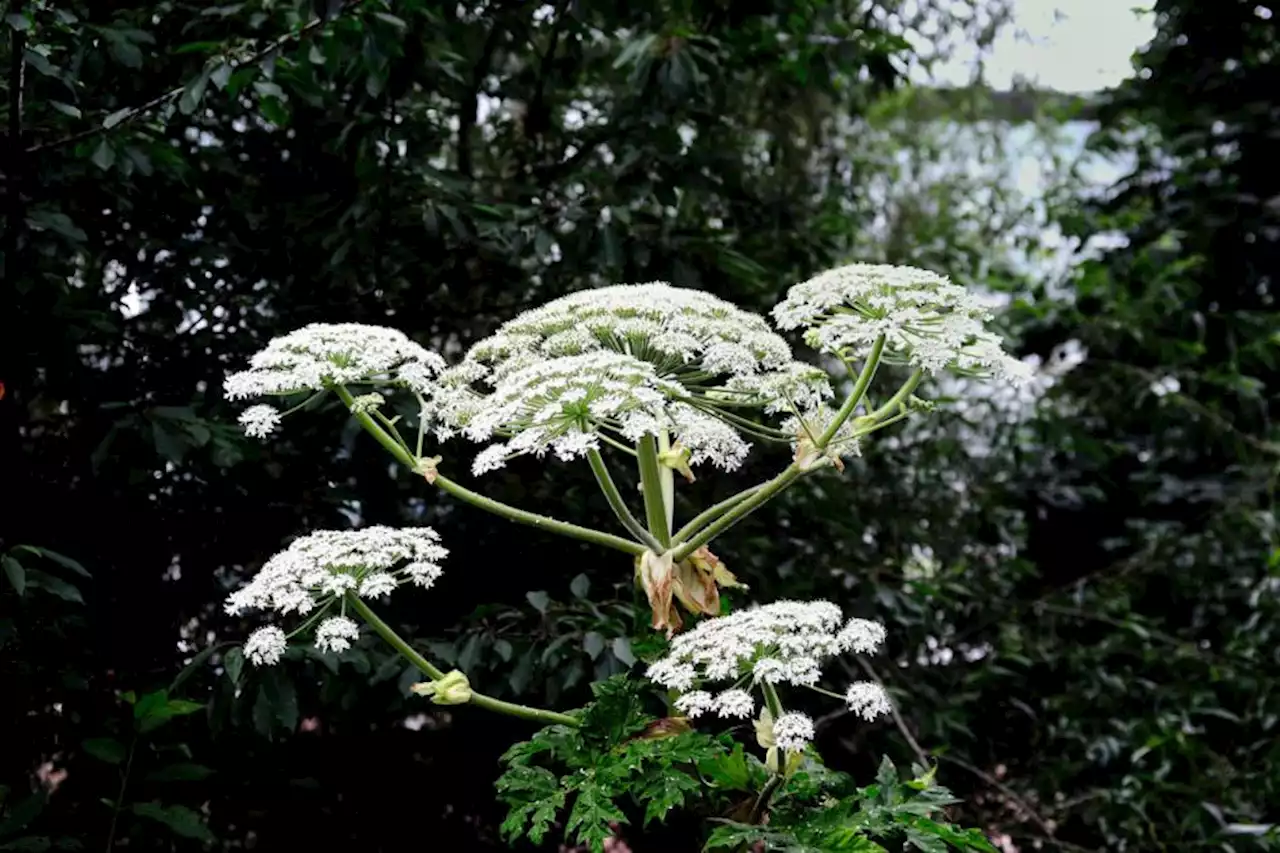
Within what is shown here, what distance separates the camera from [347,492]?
2.77 metres

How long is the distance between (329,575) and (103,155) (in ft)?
4.19

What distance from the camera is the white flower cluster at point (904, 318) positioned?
59.7 inches

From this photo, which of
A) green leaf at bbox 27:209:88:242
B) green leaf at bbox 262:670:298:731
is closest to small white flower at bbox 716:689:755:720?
green leaf at bbox 262:670:298:731

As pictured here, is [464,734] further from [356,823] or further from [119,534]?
[119,534]

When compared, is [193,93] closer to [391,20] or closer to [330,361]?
[391,20]

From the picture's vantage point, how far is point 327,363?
157 cm

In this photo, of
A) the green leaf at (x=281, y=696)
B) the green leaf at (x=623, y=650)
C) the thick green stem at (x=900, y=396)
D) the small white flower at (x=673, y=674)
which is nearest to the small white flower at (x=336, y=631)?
the small white flower at (x=673, y=674)

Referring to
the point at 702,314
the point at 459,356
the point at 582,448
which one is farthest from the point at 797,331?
the point at 582,448

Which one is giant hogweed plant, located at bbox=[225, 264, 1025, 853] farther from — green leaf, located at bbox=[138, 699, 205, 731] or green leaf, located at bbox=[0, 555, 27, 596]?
green leaf, located at bbox=[138, 699, 205, 731]

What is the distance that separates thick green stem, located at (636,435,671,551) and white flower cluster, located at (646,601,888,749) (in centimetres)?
18

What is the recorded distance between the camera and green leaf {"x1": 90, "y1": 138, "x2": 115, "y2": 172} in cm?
235

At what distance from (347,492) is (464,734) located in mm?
669

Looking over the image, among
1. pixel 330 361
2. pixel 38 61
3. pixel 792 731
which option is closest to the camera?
pixel 792 731

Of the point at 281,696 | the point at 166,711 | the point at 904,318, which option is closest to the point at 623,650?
the point at 281,696
